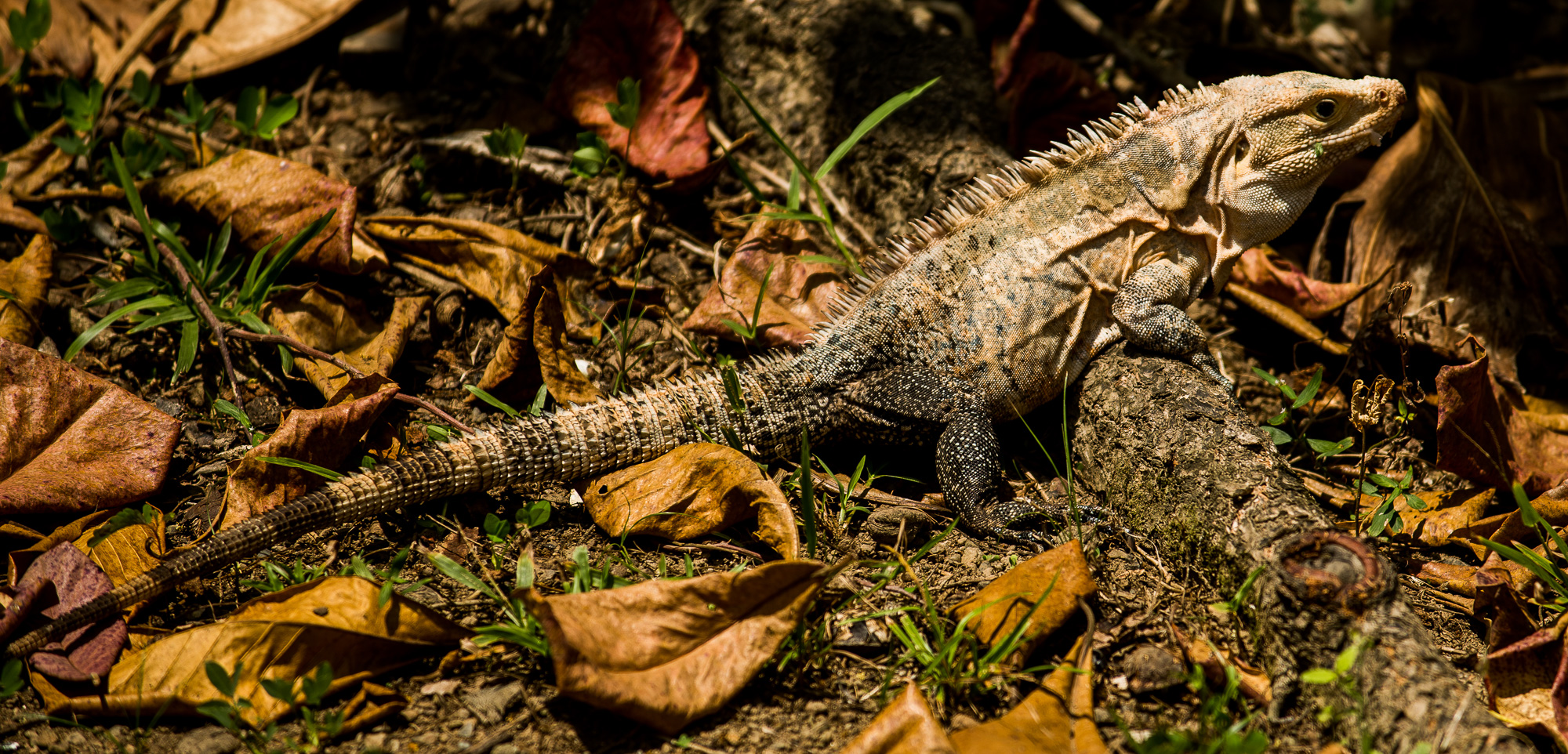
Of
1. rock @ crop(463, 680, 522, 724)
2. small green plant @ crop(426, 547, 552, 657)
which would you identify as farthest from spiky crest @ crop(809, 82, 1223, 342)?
rock @ crop(463, 680, 522, 724)

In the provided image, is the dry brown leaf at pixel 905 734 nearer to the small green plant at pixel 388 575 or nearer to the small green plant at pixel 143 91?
the small green plant at pixel 388 575

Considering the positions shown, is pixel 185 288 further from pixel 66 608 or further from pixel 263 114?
pixel 66 608

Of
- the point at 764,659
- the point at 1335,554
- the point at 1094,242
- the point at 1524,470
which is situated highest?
the point at 1094,242

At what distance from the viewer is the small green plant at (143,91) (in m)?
4.40

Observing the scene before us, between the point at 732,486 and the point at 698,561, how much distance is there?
272mm

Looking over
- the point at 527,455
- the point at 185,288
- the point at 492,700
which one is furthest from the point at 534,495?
the point at 185,288

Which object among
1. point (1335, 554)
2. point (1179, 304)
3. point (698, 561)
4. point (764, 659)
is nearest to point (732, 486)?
point (698, 561)

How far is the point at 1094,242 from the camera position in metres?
3.69

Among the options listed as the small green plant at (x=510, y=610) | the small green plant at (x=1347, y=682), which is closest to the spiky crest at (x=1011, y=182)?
the small green plant at (x=510, y=610)

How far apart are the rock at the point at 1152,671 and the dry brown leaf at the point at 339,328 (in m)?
2.82

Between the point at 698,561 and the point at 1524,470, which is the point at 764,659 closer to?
the point at 698,561

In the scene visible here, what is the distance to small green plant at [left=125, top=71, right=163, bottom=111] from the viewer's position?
440 cm

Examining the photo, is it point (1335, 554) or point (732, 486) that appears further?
point (732, 486)

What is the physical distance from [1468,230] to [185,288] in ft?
17.8
